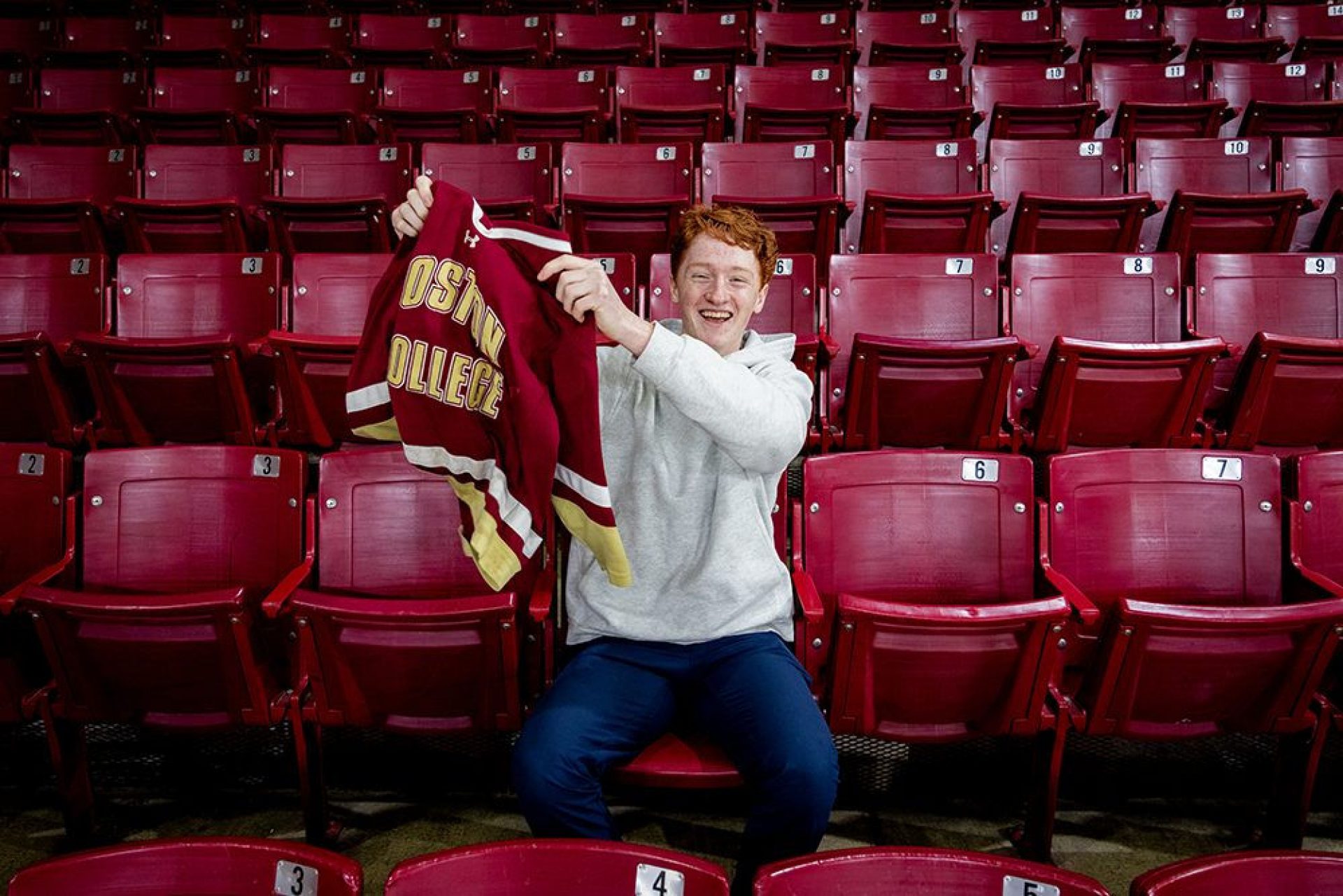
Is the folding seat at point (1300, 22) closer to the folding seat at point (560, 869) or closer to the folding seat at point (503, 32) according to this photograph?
the folding seat at point (503, 32)

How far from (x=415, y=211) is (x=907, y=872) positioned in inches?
31.4

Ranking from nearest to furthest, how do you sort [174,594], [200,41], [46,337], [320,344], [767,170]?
[174,594] → [320,344] → [46,337] → [767,170] → [200,41]

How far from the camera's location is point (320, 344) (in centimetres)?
156

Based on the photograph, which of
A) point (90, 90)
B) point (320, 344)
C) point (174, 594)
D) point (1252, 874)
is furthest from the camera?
point (90, 90)

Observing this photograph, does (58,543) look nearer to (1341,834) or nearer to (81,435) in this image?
(81,435)

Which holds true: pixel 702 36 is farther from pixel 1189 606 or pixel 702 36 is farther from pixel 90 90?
pixel 1189 606

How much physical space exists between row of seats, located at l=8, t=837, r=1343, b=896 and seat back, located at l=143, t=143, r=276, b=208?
238 centimetres

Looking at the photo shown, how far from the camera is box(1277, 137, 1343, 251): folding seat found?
101 inches

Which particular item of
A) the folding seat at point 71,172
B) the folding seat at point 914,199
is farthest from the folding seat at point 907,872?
the folding seat at point 71,172

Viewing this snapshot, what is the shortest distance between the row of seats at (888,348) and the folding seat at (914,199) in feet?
1.10

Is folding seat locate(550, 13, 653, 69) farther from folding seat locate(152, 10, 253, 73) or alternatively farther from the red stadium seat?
the red stadium seat

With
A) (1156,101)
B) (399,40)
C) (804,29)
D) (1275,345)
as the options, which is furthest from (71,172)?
(1156,101)

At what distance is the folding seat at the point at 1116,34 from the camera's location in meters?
3.50

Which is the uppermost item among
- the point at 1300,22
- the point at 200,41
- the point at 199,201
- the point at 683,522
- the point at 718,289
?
the point at 1300,22
